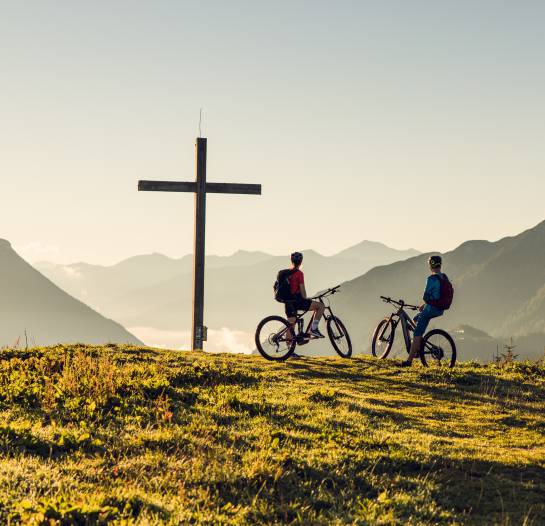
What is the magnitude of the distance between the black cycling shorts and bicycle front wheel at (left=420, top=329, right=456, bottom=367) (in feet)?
9.52

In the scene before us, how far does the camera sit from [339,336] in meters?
17.7

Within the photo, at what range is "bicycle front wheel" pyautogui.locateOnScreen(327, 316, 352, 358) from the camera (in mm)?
17547

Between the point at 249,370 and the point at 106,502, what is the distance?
8165 millimetres

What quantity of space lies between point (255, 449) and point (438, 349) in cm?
882

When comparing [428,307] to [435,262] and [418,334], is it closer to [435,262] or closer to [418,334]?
[418,334]

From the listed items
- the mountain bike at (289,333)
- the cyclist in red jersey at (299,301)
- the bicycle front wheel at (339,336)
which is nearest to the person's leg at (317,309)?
the cyclist in red jersey at (299,301)

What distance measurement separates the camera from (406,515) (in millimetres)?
6898

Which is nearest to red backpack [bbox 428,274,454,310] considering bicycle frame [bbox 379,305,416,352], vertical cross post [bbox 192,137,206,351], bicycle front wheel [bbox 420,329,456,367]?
bicycle front wheel [bbox 420,329,456,367]

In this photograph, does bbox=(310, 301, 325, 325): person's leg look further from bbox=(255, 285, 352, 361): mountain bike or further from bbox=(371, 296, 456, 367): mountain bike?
bbox=(371, 296, 456, 367): mountain bike

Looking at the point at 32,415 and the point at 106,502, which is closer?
the point at 106,502

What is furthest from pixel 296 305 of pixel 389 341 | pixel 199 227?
pixel 199 227

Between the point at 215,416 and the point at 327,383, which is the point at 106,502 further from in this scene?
the point at 327,383

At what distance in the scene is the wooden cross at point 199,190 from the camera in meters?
21.3

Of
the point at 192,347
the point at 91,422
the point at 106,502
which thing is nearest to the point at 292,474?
the point at 106,502
